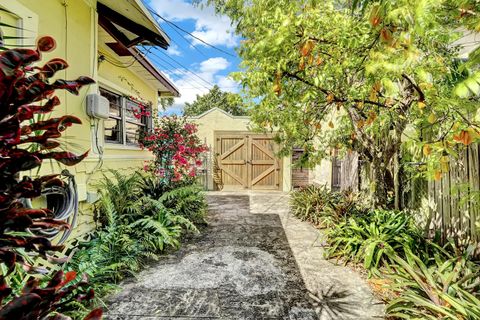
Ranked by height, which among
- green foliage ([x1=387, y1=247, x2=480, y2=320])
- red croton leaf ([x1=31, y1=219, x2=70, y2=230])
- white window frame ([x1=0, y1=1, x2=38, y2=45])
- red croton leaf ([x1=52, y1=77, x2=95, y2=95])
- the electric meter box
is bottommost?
green foliage ([x1=387, y1=247, x2=480, y2=320])

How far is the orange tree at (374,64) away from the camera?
5.15 feet

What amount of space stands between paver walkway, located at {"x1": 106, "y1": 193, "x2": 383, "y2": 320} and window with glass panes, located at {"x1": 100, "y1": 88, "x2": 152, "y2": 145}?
271 centimetres

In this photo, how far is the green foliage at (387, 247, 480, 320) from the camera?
2.09 metres

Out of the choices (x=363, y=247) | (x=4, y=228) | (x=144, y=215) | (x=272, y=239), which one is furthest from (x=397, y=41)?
(x=144, y=215)

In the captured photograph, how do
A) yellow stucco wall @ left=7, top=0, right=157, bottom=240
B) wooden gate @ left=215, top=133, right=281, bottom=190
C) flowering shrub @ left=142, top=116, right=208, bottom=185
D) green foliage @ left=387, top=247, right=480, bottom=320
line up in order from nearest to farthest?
green foliage @ left=387, top=247, right=480, bottom=320 < yellow stucco wall @ left=7, top=0, right=157, bottom=240 < flowering shrub @ left=142, top=116, right=208, bottom=185 < wooden gate @ left=215, top=133, right=281, bottom=190

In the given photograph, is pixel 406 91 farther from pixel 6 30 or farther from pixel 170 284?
pixel 6 30

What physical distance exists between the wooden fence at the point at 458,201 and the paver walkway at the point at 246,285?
4.42ft

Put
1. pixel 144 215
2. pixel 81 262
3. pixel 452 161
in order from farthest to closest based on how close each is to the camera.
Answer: pixel 144 215 → pixel 452 161 → pixel 81 262

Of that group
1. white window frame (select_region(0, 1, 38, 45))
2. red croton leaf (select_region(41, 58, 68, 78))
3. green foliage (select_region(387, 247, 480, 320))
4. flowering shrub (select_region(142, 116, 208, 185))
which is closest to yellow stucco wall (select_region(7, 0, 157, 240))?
white window frame (select_region(0, 1, 38, 45))

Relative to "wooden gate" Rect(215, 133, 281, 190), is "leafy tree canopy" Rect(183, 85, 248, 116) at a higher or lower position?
higher

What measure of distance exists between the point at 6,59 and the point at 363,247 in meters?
3.90

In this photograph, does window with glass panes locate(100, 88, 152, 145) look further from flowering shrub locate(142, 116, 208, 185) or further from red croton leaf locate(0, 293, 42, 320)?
red croton leaf locate(0, 293, 42, 320)

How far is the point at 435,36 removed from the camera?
2.46 meters

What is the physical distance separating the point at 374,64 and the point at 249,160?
8.62m
